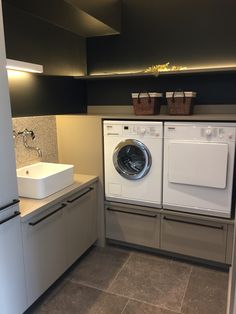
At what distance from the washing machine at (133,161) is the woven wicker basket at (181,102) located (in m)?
0.29

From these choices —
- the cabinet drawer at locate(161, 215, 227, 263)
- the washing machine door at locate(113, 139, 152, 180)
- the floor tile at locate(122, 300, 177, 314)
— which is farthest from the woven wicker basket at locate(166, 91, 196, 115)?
the floor tile at locate(122, 300, 177, 314)

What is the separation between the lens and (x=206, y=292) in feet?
7.22

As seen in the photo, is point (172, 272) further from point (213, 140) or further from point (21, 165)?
point (21, 165)

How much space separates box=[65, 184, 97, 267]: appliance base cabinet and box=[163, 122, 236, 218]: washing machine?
74 cm

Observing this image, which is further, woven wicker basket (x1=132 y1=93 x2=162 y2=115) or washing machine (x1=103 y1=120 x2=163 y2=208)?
woven wicker basket (x1=132 y1=93 x2=162 y2=115)

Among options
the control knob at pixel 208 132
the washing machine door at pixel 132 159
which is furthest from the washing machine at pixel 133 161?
the control knob at pixel 208 132

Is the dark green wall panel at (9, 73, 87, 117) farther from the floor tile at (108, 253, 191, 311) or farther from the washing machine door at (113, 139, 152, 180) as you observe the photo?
the floor tile at (108, 253, 191, 311)

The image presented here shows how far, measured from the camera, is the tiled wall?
7.83 ft

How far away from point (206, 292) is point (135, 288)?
1.89ft

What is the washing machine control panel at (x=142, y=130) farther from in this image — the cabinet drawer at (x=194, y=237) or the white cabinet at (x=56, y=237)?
the cabinet drawer at (x=194, y=237)

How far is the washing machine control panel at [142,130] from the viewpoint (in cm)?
245

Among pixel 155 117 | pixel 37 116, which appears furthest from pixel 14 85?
pixel 155 117

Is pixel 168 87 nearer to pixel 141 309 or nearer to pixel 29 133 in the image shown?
pixel 29 133

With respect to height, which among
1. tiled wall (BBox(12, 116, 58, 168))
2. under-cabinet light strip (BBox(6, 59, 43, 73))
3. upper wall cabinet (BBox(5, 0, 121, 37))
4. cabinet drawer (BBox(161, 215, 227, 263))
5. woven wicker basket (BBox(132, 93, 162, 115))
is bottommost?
cabinet drawer (BBox(161, 215, 227, 263))
